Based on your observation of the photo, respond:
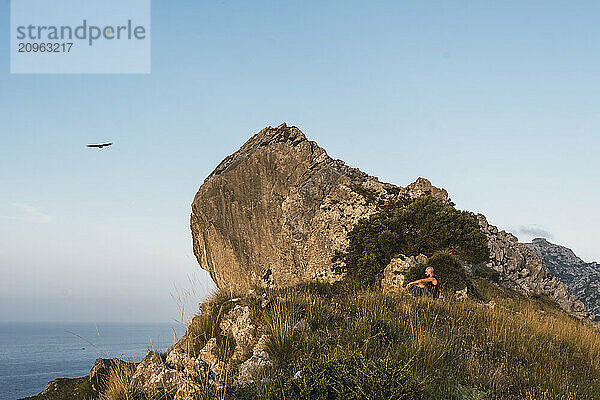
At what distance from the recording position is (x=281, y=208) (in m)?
27.7

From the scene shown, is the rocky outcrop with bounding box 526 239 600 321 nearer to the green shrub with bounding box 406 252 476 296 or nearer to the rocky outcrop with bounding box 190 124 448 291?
the rocky outcrop with bounding box 190 124 448 291

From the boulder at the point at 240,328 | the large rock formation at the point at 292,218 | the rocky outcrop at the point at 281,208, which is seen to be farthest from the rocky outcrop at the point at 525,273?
the boulder at the point at 240,328

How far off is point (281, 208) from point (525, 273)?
48.1 feet

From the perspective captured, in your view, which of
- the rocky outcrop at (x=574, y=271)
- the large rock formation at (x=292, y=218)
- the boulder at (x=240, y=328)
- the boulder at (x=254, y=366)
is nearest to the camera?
the boulder at (x=254, y=366)

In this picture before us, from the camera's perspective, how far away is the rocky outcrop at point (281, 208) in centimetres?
2570

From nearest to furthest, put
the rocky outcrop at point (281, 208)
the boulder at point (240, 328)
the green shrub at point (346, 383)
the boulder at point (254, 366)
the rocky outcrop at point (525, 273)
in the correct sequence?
1. the green shrub at point (346, 383)
2. the boulder at point (254, 366)
3. the boulder at point (240, 328)
4. the rocky outcrop at point (525, 273)
5. the rocky outcrop at point (281, 208)

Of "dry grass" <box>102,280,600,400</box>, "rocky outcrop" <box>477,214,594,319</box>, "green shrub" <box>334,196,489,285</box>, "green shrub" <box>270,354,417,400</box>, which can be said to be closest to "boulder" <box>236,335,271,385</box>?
"dry grass" <box>102,280,600,400</box>

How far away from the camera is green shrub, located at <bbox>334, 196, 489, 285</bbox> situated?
69.4ft

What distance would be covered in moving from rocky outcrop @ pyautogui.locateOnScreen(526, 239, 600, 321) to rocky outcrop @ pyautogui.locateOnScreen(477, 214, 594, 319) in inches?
469

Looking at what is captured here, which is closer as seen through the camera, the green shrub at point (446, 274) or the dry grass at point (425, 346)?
the dry grass at point (425, 346)

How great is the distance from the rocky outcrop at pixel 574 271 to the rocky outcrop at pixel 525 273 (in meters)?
11.9

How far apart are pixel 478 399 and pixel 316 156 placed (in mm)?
24322

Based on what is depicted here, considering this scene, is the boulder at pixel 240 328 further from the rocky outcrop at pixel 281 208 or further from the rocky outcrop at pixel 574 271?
the rocky outcrop at pixel 574 271

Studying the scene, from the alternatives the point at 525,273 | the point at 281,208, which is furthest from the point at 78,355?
the point at 525,273
